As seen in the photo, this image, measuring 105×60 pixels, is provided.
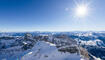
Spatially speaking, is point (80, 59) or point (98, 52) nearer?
point (80, 59)

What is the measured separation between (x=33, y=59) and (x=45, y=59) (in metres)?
3.08

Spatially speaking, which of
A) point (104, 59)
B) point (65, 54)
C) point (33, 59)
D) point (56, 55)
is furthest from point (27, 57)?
point (104, 59)

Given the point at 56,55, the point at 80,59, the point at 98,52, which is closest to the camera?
the point at 80,59

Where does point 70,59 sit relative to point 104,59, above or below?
above

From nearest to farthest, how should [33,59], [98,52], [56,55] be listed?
[33,59] → [56,55] → [98,52]

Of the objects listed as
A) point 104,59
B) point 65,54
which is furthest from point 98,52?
→ point 65,54

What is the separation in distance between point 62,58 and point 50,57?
10.7 feet

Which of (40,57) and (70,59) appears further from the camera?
(40,57)

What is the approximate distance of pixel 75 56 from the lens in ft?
72.0

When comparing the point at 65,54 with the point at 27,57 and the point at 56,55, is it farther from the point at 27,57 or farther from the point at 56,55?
the point at 27,57

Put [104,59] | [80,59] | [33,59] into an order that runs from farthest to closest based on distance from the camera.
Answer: [104,59]
[33,59]
[80,59]

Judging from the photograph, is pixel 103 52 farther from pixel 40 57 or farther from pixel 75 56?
pixel 40 57

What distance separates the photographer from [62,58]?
22.1 meters

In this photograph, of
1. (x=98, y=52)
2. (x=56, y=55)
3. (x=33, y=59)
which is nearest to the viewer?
(x=33, y=59)
